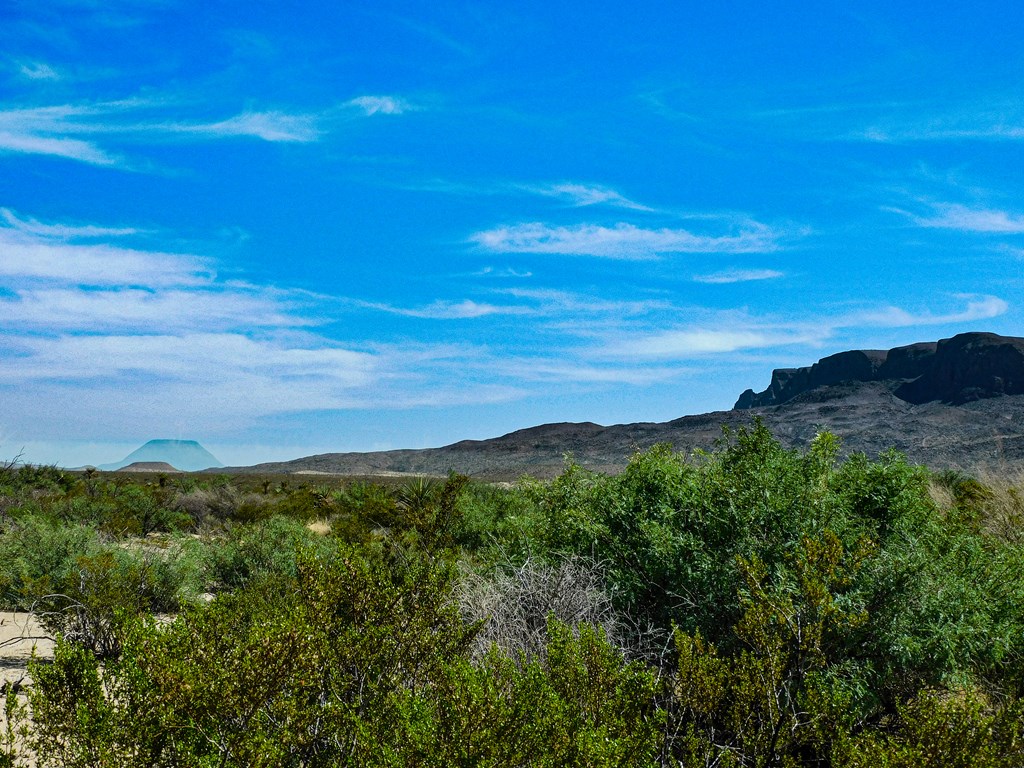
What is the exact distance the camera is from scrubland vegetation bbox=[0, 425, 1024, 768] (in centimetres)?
379

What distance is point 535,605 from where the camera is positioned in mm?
6629

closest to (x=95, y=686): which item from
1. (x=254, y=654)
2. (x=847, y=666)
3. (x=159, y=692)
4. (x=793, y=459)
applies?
(x=159, y=692)

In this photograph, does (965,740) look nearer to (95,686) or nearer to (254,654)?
(254,654)

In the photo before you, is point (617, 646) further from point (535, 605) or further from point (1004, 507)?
point (1004, 507)

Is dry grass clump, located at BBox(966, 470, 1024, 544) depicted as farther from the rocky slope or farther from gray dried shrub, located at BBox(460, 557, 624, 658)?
the rocky slope

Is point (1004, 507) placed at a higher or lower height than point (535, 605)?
lower

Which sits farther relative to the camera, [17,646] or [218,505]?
[218,505]

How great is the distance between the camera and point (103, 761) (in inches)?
143

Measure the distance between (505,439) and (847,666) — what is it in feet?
368

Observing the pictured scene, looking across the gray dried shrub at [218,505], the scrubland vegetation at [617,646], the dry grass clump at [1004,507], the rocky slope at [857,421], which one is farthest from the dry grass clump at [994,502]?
the rocky slope at [857,421]

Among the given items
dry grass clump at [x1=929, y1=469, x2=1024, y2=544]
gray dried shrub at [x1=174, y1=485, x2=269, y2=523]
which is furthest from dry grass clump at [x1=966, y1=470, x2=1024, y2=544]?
gray dried shrub at [x1=174, y1=485, x2=269, y2=523]

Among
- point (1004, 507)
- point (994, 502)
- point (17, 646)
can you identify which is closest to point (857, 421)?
point (994, 502)

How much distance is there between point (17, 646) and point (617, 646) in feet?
27.8

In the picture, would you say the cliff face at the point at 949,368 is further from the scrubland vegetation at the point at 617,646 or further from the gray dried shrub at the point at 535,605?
the gray dried shrub at the point at 535,605
